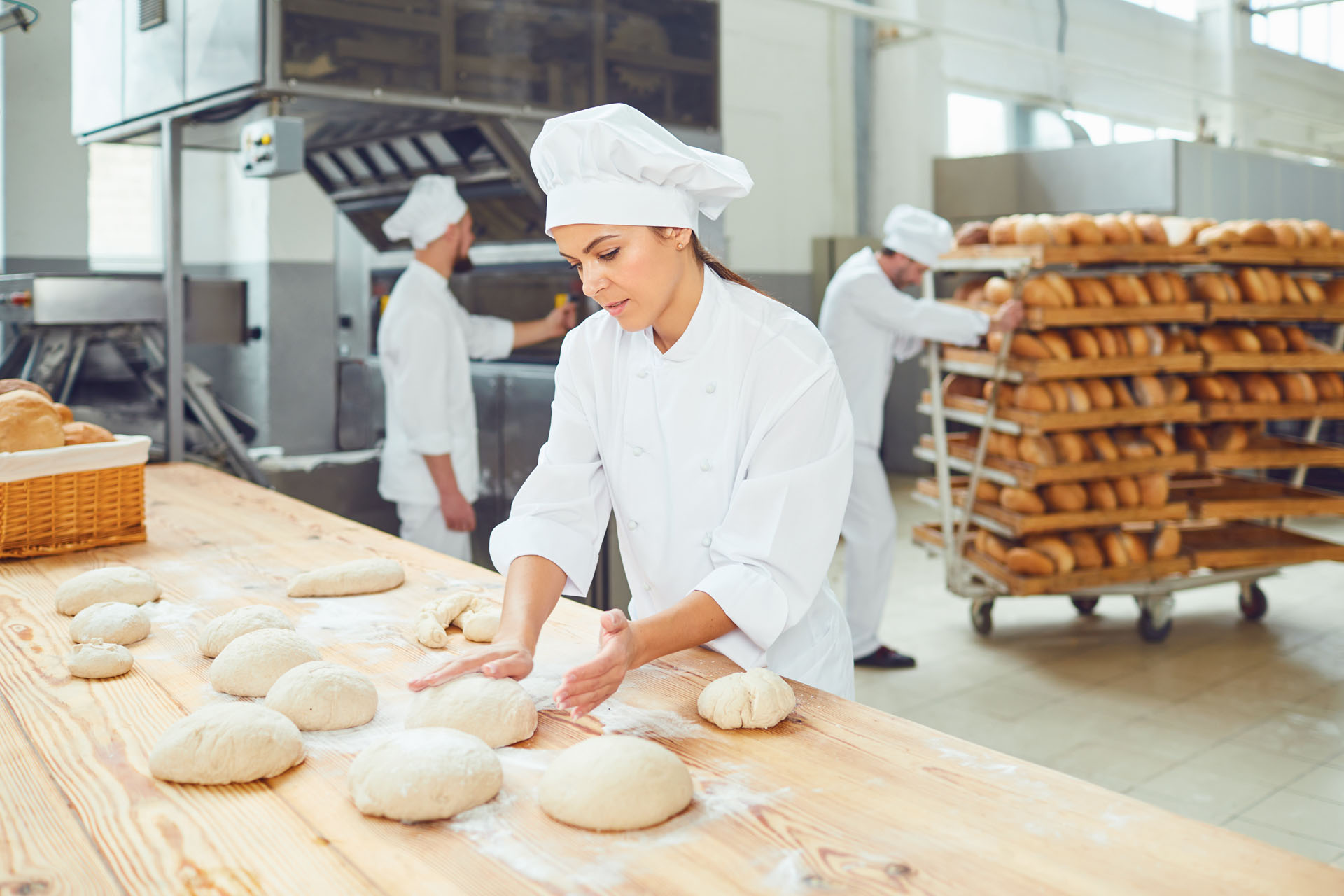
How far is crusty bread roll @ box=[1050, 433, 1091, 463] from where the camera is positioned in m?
3.80

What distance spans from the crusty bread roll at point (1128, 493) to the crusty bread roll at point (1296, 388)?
804 mm

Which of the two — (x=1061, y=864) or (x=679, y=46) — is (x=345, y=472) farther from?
(x=1061, y=864)

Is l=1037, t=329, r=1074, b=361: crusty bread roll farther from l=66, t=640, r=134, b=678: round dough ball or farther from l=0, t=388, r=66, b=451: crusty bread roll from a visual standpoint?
l=66, t=640, r=134, b=678: round dough ball

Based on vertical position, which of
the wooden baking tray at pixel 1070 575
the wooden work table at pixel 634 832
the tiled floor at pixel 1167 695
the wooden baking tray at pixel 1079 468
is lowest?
the tiled floor at pixel 1167 695

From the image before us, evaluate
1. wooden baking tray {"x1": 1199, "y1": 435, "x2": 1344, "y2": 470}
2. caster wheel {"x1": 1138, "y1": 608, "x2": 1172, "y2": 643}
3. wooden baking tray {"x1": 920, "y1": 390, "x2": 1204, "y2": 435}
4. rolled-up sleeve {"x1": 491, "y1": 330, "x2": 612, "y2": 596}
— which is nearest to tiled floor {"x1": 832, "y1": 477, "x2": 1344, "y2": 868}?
caster wheel {"x1": 1138, "y1": 608, "x2": 1172, "y2": 643}

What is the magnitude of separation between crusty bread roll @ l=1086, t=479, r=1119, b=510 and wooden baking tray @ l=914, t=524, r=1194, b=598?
246mm

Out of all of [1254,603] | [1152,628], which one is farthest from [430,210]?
[1254,603]

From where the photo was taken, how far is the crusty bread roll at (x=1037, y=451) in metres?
3.75

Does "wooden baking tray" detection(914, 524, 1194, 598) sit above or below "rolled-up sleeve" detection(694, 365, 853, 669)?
below

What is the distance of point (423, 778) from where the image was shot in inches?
35.1

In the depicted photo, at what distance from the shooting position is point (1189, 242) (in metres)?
4.03

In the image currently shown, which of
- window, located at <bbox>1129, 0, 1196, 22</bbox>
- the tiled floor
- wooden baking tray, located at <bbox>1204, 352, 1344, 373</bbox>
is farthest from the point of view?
window, located at <bbox>1129, 0, 1196, 22</bbox>

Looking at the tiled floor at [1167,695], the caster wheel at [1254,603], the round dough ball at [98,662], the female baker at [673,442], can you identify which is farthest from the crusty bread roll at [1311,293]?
the round dough ball at [98,662]

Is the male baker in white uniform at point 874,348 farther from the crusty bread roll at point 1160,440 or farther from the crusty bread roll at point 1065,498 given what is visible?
the crusty bread roll at point 1160,440
